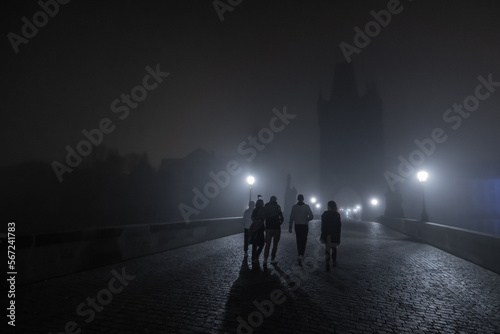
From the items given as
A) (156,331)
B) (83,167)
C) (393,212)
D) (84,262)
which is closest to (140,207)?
(83,167)

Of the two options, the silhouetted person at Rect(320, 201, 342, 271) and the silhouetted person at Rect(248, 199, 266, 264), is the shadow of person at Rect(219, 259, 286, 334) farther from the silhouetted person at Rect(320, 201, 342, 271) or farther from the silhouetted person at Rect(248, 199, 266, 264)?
the silhouetted person at Rect(320, 201, 342, 271)

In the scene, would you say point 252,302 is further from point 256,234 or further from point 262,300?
point 256,234

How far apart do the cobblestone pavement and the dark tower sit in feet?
197

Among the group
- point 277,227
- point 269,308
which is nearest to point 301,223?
point 277,227

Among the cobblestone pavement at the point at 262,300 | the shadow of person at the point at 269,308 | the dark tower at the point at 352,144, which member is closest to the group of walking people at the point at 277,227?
the cobblestone pavement at the point at 262,300

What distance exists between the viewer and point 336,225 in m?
8.33

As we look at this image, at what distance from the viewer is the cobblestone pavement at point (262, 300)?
A: 4.09 meters

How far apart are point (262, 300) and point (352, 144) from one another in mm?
70696

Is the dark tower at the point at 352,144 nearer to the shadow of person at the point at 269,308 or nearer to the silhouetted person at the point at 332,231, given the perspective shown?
the silhouetted person at the point at 332,231

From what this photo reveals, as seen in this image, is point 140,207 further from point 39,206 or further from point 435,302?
point 435,302

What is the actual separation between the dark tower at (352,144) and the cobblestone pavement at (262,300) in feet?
197

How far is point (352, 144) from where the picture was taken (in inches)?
2790

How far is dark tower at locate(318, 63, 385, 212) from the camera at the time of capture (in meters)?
66.5

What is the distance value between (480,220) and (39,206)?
92809mm
